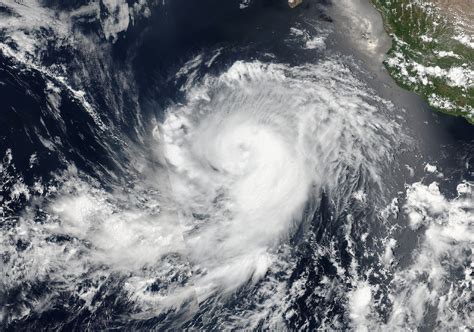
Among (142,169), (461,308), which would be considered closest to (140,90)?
(142,169)

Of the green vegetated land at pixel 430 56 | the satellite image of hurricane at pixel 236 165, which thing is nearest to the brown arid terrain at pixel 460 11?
the satellite image of hurricane at pixel 236 165

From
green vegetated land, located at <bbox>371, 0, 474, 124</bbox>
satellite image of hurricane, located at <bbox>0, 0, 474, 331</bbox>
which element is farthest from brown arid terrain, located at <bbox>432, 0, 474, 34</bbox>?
green vegetated land, located at <bbox>371, 0, 474, 124</bbox>

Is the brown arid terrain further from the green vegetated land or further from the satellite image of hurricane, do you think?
the green vegetated land

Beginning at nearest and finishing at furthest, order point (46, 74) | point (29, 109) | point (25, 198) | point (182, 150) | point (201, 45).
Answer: point (25, 198), point (29, 109), point (46, 74), point (182, 150), point (201, 45)

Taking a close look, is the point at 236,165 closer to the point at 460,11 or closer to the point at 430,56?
the point at 430,56

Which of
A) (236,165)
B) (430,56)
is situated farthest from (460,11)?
(236,165)

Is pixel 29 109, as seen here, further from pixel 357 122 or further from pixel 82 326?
pixel 357 122

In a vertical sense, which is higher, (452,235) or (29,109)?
(29,109)
